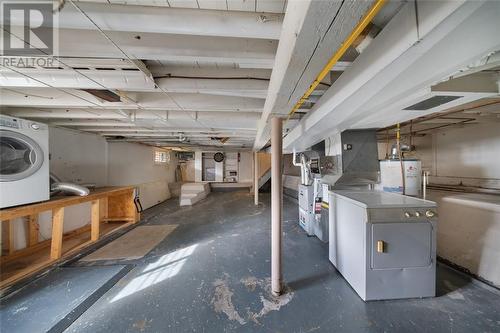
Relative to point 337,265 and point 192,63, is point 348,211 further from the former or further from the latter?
point 192,63

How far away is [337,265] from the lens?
2117mm

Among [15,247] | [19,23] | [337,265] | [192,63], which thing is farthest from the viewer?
[15,247]

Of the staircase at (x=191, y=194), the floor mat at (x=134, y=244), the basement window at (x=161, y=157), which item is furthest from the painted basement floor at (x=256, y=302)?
the basement window at (x=161, y=157)

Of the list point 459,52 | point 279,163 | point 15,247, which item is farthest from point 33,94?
point 459,52

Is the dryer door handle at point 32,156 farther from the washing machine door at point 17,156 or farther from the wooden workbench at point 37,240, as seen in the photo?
the wooden workbench at point 37,240

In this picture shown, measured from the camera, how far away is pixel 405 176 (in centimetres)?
229

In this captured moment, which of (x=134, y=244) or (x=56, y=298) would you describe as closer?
(x=56, y=298)

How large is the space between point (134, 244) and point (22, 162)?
1.83 metres

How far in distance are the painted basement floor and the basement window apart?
15.4 ft

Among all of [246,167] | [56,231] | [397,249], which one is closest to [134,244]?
[56,231]

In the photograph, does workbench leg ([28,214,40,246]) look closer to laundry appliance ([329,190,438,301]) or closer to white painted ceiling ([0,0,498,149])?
white painted ceiling ([0,0,498,149])

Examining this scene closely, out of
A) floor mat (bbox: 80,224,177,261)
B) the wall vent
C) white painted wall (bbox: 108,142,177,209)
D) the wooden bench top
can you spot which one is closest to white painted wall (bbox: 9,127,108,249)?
white painted wall (bbox: 108,142,177,209)

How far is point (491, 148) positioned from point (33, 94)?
6.54m

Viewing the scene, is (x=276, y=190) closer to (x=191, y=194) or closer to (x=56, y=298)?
(x=56, y=298)
